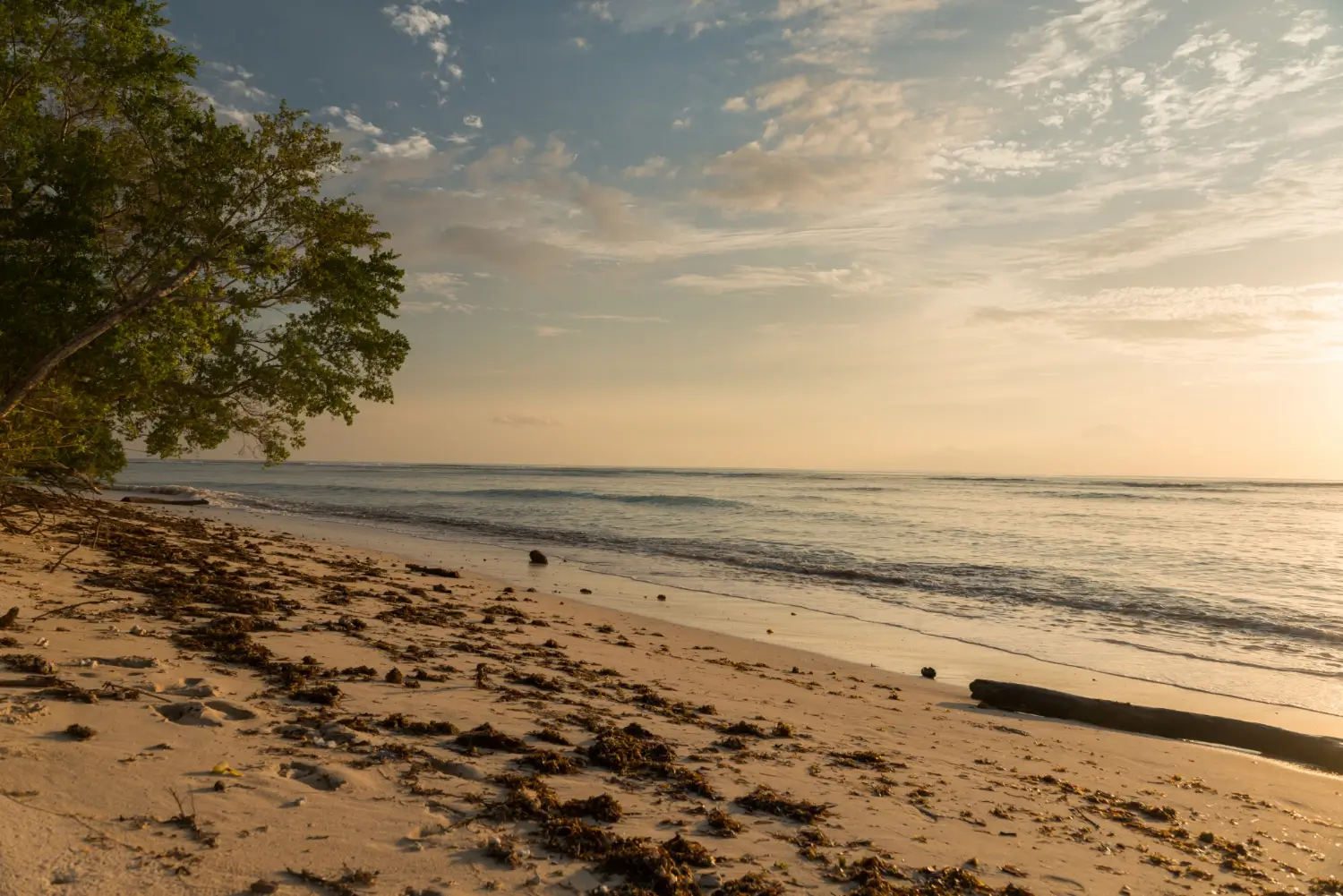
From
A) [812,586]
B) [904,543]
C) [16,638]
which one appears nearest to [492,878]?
[16,638]

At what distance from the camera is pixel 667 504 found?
2157 inches

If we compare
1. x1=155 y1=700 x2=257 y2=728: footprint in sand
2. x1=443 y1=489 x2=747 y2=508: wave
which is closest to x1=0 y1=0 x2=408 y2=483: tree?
x1=155 y1=700 x2=257 y2=728: footprint in sand

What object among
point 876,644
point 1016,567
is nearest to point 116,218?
point 876,644

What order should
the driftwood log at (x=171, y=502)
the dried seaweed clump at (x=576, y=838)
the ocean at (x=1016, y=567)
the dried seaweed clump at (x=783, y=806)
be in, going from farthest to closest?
the driftwood log at (x=171, y=502) < the ocean at (x=1016, y=567) < the dried seaweed clump at (x=783, y=806) < the dried seaweed clump at (x=576, y=838)

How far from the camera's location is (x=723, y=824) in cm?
491

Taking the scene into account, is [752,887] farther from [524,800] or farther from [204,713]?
[204,713]

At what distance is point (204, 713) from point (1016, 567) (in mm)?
25587

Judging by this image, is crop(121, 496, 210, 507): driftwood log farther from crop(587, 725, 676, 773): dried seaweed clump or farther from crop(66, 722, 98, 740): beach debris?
Answer: crop(587, 725, 676, 773): dried seaweed clump

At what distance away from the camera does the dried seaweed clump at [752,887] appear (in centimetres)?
409

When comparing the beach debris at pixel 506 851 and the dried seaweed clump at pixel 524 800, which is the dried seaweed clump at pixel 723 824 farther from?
the beach debris at pixel 506 851

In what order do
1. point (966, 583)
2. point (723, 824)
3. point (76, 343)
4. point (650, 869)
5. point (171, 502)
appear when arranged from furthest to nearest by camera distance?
point (171, 502), point (966, 583), point (76, 343), point (723, 824), point (650, 869)

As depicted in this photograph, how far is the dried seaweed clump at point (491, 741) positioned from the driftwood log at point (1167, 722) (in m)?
7.42

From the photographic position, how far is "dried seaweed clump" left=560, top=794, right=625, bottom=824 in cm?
477

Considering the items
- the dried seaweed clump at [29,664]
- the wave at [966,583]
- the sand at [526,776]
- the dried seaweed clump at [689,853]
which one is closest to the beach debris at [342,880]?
the sand at [526,776]
